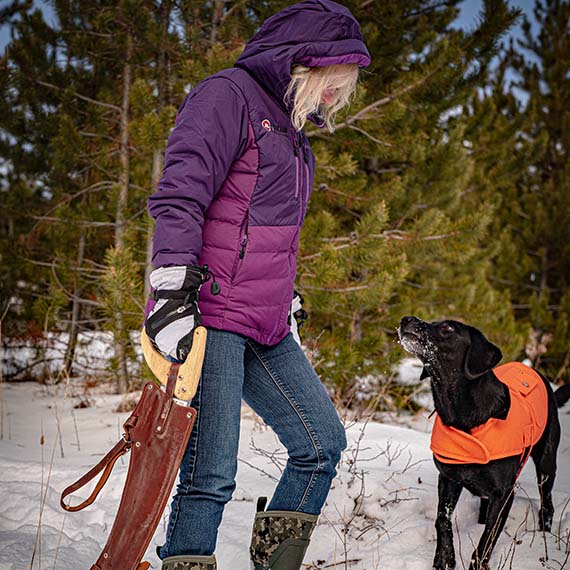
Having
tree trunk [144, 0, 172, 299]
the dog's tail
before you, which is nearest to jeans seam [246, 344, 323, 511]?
the dog's tail

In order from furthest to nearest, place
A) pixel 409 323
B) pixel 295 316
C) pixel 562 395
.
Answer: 1. pixel 562 395
2. pixel 409 323
3. pixel 295 316

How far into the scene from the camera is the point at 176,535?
1646 mm

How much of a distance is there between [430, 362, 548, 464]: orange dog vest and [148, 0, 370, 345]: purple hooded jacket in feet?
3.49

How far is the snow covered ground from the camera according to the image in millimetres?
2428

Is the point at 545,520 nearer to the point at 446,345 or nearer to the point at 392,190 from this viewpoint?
the point at 446,345

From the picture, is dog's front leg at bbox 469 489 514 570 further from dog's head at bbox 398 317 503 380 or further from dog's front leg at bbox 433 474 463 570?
dog's head at bbox 398 317 503 380

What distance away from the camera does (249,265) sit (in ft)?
5.90

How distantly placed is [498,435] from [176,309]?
5.46 feet

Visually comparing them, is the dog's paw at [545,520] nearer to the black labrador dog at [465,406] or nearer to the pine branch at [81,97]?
the black labrador dog at [465,406]

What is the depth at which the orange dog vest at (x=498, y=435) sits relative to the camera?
8.02ft

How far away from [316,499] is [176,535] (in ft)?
1.68

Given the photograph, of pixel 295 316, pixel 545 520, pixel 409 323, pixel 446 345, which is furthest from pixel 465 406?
pixel 295 316

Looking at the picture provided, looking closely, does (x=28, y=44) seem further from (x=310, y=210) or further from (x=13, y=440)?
(x=13, y=440)

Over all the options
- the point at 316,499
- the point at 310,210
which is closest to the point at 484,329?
the point at 310,210
